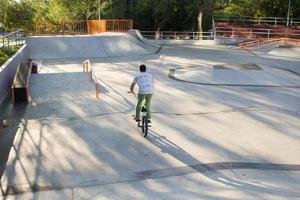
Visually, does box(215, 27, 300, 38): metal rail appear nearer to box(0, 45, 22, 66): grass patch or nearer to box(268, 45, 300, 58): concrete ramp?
box(268, 45, 300, 58): concrete ramp

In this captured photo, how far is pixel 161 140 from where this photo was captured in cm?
945

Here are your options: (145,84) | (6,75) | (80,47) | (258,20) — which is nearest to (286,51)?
(80,47)

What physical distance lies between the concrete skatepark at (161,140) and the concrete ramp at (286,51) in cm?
1013

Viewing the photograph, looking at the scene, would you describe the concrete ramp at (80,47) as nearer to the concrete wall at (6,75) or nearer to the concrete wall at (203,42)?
the concrete wall at (203,42)

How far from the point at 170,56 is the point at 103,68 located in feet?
23.4

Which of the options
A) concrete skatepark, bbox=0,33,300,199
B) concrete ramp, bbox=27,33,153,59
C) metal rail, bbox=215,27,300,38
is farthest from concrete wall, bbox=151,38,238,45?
concrete skatepark, bbox=0,33,300,199

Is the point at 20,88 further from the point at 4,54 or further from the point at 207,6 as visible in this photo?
the point at 207,6

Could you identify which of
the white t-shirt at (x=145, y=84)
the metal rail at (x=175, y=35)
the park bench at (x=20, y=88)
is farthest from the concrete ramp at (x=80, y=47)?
the white t-shirt at (x=145, y=84)

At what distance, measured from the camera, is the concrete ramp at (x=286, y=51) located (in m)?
28.4

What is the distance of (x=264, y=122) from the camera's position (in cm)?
1112

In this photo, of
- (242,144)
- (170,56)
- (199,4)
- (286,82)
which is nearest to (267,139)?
(242,144)

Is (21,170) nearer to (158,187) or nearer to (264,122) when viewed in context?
(158,187)

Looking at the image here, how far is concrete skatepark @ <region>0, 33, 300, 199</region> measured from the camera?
693 cm

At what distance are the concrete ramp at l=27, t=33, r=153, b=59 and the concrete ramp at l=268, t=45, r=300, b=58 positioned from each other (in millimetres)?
8849
